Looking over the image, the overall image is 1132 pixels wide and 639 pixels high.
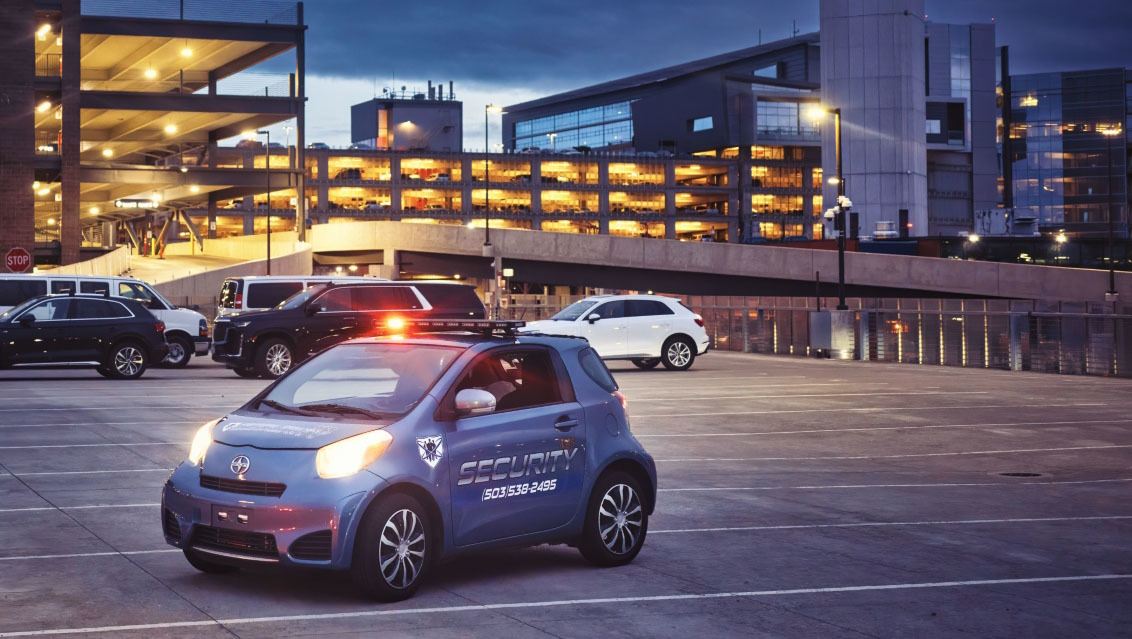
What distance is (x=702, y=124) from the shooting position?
15488 cm

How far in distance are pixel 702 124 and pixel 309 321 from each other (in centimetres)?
13053

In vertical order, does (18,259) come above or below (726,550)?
above

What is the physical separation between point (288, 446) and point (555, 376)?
213 centimetres

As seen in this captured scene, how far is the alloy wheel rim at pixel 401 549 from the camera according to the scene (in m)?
7.93

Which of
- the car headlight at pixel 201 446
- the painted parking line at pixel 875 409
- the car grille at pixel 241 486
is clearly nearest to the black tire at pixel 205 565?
the car grille at pixel 241 486

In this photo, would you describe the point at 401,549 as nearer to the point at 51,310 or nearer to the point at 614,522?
the point at 614,522

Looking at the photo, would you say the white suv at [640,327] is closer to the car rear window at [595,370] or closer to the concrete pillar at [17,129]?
the car rear window at [595,370]

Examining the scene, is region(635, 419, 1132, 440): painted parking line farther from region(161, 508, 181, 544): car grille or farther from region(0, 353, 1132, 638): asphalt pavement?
region(161, 508, 181, 544): car grille

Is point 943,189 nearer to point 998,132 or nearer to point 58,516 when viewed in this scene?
point 998,132

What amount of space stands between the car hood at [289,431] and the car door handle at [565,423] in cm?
134

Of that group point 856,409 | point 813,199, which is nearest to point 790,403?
point 856,409

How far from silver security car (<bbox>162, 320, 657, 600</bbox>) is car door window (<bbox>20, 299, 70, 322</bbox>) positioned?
19927mm

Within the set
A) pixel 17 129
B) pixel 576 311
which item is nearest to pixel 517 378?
pixel 576 311

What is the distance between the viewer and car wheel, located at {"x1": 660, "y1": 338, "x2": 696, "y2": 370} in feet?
108
